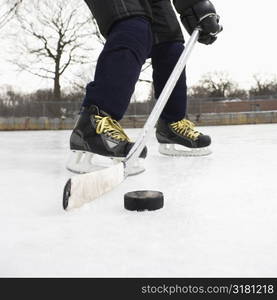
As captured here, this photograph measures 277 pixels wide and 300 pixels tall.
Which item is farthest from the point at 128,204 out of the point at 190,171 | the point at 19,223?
the point at 190,171

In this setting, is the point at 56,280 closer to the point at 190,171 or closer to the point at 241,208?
the point at 241,208

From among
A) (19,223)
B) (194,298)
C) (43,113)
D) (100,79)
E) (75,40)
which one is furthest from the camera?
(75,40)

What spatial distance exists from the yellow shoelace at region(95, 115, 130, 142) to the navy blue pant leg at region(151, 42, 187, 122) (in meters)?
0.62

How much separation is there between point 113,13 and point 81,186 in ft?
2.53

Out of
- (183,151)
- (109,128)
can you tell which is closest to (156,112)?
(109,128)

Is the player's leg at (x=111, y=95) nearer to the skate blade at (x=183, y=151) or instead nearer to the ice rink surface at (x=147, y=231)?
the ice rink surface at (x=147, y=231)

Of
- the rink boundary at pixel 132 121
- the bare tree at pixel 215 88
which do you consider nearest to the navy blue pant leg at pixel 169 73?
the rink boundary at pixel 132 121

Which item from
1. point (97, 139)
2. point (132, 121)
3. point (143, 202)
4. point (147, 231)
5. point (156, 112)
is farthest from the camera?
point (132, 121)

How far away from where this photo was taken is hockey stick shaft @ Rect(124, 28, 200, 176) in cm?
106

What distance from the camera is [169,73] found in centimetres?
189

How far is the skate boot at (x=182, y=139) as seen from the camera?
185cm

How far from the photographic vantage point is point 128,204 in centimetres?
81

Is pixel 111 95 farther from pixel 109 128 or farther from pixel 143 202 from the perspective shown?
pixel 143 202

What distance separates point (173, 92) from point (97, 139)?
72 cm
